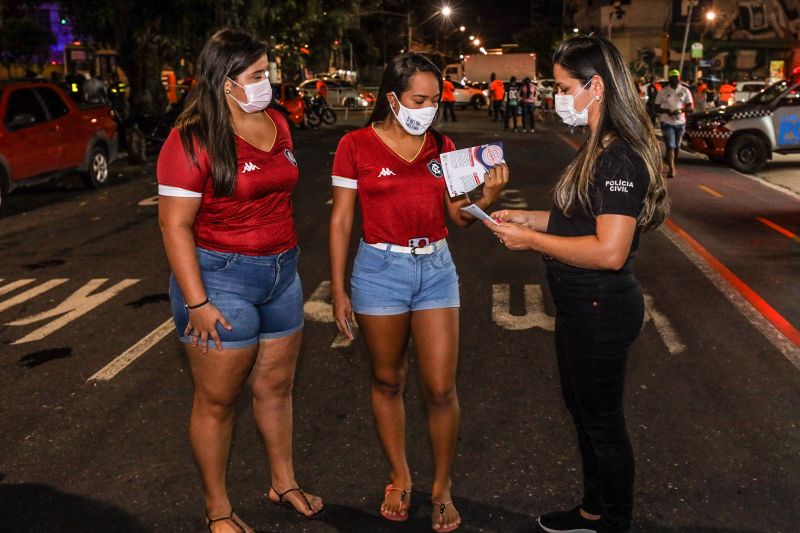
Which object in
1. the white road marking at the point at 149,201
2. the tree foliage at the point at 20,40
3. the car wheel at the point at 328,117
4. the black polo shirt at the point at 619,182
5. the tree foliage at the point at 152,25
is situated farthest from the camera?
the tree foliage at the point at 20,40

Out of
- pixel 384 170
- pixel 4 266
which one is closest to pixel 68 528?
pixel 384 170

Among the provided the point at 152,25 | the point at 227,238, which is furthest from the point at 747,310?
the point at 152,25

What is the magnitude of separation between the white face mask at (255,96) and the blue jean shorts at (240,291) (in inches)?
22.7

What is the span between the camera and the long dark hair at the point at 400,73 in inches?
140

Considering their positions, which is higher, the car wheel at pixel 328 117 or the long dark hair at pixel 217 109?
the long dark hair at pixel 217 109

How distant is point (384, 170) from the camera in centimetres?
354

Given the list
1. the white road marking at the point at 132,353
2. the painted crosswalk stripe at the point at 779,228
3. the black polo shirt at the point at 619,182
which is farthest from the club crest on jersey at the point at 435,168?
the painted crosswalk stripe at the point at 779,228

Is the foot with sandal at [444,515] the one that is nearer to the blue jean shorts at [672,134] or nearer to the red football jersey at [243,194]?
the red football jersey at [243,194]

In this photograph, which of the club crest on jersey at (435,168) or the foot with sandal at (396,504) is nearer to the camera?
the club crest on jersey at (435,168)

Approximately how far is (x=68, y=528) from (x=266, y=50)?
2250 mm

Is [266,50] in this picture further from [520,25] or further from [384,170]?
[520,25]

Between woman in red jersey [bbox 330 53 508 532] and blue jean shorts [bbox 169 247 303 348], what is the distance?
1.03 feet

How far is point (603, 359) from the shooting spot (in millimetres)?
3146

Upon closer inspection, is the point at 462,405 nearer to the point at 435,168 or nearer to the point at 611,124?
the point at 435,168
